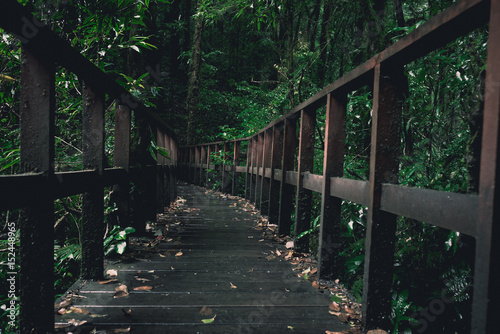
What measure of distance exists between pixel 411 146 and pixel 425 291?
1.30 metres

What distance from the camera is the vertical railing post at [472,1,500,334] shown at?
1009mm

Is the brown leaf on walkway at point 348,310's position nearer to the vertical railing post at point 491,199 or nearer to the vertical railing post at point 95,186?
the vertical railing post at point 491,199

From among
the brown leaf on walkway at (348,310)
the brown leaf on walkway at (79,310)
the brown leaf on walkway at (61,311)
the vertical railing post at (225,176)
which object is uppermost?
the vertical railing post at (225,176)

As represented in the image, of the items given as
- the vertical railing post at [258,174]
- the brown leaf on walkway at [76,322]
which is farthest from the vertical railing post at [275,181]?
the brown leaf on walkway at [76,322]

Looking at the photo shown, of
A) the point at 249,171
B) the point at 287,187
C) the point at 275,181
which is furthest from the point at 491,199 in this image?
the point at 249,171

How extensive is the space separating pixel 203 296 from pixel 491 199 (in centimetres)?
177

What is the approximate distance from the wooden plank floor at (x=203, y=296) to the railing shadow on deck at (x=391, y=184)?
37 centimetres

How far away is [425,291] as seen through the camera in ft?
8.37

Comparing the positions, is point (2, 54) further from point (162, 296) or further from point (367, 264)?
point (367, 264)

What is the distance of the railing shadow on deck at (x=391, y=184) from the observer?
1.02 meters

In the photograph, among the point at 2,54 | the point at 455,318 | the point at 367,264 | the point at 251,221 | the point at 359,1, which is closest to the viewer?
the point at 367,264

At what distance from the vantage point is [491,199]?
40.1 inches

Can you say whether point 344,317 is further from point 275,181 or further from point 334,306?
point 275,181

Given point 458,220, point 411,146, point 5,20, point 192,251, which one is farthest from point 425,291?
point 5,20
